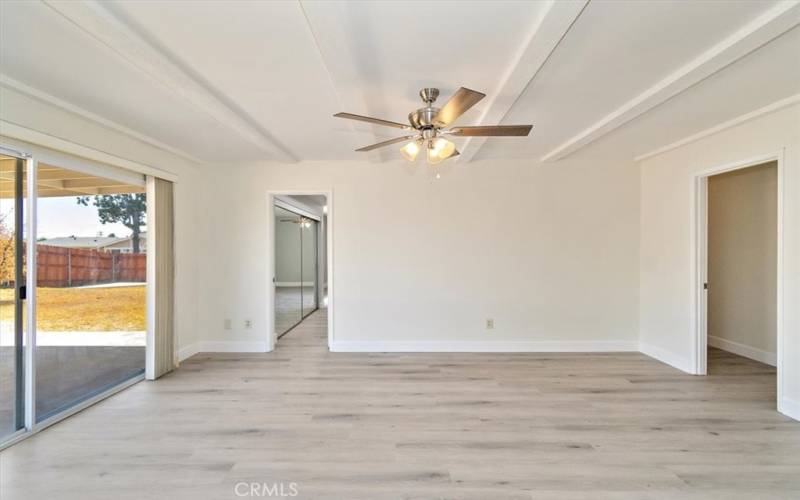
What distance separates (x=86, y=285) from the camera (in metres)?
2.84

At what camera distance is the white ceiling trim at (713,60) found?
5.23 ft

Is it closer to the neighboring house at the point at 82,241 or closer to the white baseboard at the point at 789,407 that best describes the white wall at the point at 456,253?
the neighboring house at the point at 82,241

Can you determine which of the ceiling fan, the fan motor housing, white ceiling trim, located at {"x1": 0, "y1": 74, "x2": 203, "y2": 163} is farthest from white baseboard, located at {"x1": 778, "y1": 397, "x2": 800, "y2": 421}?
white ceiling trim, located at {"x1": 0, "y1": 74, "x2": 203, "y2": 163}

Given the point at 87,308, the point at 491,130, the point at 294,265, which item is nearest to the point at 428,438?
the point at 491,130

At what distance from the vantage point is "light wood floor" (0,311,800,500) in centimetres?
189

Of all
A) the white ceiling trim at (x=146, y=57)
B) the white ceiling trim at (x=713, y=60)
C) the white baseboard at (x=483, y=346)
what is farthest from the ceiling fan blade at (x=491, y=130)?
the white baseboard at (x=483, y=346)

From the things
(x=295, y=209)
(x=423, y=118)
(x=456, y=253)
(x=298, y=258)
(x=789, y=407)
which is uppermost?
(x=423, y=118)

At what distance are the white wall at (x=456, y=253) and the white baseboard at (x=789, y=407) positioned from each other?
1583 millimetres

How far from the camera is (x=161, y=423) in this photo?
254cm

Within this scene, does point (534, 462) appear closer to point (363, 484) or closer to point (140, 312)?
point (363, 484)

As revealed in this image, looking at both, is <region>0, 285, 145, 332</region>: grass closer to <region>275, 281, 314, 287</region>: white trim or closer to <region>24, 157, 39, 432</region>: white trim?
<region>24, 157, 39, 432</region>: white trim

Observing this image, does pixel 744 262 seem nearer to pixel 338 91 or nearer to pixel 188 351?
pixel 338 91

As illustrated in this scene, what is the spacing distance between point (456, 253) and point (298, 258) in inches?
131

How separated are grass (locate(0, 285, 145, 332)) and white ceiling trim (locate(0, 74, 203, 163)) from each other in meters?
1.37
